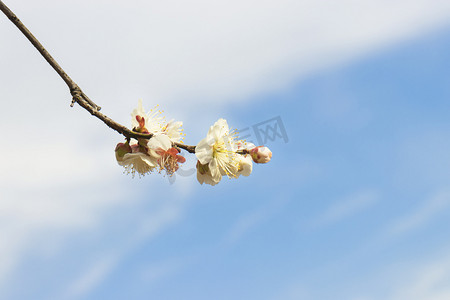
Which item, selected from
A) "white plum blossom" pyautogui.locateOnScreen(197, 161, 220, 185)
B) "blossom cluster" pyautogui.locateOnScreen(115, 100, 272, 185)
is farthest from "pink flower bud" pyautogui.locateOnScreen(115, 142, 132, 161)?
"white plum blossom" pyautogui.locateOnScreen(197, 161, 220, 185)

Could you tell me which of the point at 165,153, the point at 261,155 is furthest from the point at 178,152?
the point at 261,155

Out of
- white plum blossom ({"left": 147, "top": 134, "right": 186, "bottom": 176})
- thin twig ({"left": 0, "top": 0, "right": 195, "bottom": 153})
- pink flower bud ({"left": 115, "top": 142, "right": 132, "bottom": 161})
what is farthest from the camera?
pink flower bud ({"left": 115, "top": 142, "right": 132, "bottom": 161})

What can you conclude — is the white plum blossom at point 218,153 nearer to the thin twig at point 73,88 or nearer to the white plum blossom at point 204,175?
the white plum blossom at point 204,175

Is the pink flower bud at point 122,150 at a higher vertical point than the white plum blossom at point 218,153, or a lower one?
higher

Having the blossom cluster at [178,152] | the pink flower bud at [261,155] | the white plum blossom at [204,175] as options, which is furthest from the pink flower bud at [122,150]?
the pink flower bud at [261,155]

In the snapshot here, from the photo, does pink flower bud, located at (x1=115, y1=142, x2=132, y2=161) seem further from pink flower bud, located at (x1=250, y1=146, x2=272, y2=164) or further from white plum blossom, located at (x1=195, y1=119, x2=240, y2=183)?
pink flower bud, located at (x1=250, y1=146, x2=272, y2=164)

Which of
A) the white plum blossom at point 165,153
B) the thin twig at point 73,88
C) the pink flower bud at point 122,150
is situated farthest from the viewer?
the pink flower bud at point 122,150

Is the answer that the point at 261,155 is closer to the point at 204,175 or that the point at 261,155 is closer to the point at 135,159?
the point at 204,175
